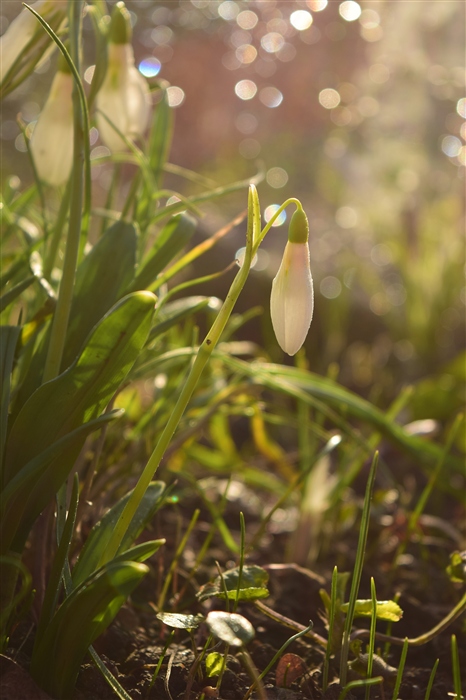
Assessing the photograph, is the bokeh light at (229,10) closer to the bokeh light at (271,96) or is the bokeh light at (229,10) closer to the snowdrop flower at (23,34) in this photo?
the bokeh light at (271,96)

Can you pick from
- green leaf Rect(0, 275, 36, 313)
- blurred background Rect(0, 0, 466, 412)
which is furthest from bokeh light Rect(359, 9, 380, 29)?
green leaf Rect(0, 275, 36, 313)

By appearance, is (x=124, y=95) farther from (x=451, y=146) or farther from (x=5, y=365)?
(x=451, y=146)

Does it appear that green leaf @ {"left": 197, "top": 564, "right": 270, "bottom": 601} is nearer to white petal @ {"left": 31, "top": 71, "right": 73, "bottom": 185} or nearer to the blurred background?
white petal @ {"left": 31, "top": 71, "right": 73, "bottom": 185}

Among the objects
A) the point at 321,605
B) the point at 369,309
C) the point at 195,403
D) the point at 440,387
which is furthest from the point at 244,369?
the point at 369,309

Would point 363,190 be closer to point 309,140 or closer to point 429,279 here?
point 309,140

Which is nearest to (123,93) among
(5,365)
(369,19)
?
(5,365)
